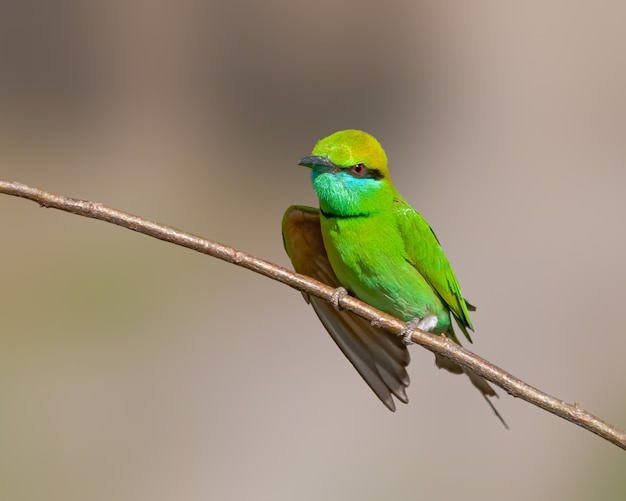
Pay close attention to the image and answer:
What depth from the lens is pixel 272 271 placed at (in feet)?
4.09

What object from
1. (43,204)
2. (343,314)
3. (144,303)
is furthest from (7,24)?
(43,204)

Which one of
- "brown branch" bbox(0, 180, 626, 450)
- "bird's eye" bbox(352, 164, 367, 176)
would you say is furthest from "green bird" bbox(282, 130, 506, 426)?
"brown branch" bbox(0, 180, 626, 450)

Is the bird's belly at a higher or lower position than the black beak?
lower

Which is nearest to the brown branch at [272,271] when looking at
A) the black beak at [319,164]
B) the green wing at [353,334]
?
the black beak at [319,164]

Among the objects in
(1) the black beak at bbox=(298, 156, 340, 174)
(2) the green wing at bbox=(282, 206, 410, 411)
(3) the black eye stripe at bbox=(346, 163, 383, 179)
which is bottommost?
(2) the green wing at bbox=(282, 206, 410, 411)

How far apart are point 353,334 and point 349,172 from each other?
304 millimetres

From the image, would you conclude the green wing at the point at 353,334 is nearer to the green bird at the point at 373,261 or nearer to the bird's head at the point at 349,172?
the green bird at the point at 373,261

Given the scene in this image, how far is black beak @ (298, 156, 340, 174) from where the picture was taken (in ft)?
4.81

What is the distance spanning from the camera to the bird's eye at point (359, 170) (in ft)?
5.04

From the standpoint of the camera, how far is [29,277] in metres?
3.15

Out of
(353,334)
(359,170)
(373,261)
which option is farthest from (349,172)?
(353,334)

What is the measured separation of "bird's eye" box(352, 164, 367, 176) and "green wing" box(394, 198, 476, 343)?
0.41ft

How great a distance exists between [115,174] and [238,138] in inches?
17.1

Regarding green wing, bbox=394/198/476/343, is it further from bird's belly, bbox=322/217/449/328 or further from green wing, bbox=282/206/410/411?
green wing, bbox=282/206/410/411
